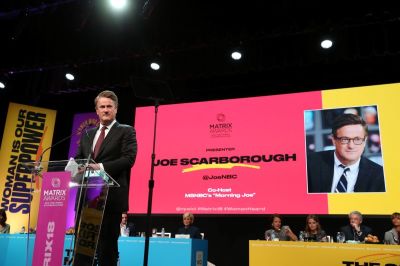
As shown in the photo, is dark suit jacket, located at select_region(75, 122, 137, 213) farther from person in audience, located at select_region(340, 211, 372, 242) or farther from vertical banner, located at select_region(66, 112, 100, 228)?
vertical banner, located at select_region(66, 112, 100, 228)

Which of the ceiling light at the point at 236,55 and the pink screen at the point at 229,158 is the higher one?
the ceiling light at the point at 236,55

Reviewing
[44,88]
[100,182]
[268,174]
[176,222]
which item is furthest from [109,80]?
[100,182]

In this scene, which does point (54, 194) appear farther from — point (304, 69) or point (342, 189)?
point (304, 69)

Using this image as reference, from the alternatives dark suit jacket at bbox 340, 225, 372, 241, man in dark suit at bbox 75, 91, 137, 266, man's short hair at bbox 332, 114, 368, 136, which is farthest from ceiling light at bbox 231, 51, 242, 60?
man in dark suit at bbox 75, 91, 137, 266

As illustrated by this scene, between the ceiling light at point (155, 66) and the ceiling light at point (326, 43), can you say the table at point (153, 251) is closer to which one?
the ceiling light at point (155, 66)

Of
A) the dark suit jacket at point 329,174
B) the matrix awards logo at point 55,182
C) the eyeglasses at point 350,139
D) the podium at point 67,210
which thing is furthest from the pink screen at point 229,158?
the matrix awards logo at point 55,182

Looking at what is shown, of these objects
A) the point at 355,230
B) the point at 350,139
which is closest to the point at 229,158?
the point at 350,139

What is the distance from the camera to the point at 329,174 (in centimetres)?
583

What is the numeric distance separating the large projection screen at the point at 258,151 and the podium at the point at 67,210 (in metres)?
4.31

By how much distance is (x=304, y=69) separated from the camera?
653cm

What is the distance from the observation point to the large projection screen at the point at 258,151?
5637 mm

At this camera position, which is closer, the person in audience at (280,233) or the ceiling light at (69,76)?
the person in audience at (280,233)

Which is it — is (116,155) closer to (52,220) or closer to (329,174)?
(52,220)

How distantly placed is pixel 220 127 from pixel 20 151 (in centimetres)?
388
